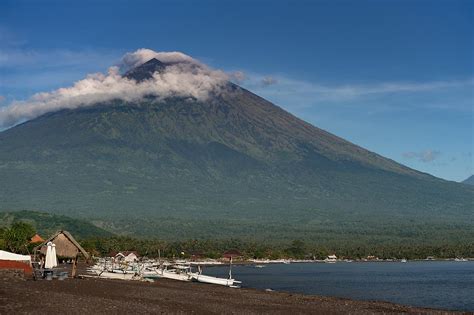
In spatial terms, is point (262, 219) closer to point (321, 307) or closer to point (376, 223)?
point (376, 223)

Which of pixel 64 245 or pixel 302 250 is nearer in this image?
pixel 64 245

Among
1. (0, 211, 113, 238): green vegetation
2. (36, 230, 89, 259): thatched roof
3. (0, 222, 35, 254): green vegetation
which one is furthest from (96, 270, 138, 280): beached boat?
(0, 211, 113, 238): green vegetation

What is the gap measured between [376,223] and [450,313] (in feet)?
531

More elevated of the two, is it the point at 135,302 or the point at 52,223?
the point at 52,223

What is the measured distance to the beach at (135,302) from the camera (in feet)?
81.1

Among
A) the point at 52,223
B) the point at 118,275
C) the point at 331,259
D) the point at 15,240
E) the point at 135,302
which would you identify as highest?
the point at 52,223

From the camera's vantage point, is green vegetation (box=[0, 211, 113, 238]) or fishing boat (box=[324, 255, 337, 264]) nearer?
fishing boat (box=[324, 255, 337, 264])

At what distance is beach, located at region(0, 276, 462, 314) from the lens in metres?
24.7

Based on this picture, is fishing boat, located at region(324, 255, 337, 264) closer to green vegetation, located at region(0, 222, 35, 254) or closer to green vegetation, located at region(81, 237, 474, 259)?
green vegetation, located at region(81, 237, 474, 259)

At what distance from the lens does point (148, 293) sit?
116 feet

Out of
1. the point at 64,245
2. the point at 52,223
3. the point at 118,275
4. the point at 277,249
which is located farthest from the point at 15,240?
the point at 277,249

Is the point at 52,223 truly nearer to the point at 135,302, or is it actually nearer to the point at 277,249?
the point at 277,249

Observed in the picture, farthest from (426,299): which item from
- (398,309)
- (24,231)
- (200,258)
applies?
(200,258)

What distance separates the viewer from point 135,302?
29.0 metres
